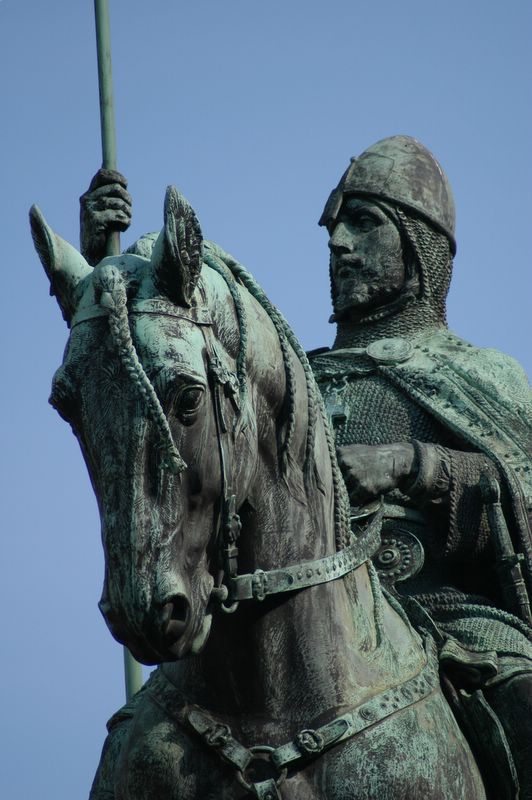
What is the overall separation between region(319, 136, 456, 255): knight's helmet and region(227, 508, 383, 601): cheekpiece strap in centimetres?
341

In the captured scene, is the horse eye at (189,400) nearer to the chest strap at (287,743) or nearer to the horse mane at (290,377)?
the horse mane at (290,377)

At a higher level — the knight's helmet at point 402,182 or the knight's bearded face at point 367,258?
the knight's helmet at point 402,182

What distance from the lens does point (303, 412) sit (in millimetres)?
6250

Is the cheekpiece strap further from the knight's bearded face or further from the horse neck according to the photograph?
the knight's bearded face

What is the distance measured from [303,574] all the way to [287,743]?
0.64 meters

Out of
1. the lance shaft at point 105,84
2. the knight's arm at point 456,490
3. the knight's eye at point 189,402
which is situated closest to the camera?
the knight's eye at point 189,402

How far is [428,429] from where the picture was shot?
8.85 m

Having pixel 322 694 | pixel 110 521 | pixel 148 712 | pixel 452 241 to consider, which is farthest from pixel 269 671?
pixel 452 241

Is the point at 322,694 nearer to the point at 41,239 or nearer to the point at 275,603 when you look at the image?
the point at 275,603

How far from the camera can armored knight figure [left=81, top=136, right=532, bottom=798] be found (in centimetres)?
709

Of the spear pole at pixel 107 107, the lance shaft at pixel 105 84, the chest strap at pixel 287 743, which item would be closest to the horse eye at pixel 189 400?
the chest strap at pixel 287 743

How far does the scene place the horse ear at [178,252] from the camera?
562 centimetres

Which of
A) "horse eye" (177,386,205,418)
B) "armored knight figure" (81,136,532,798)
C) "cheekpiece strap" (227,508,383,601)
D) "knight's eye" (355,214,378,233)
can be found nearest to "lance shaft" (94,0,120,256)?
"armored knight figure" (81,136,532,798)

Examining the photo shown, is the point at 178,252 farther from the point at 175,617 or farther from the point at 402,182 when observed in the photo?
the point at 402,182
